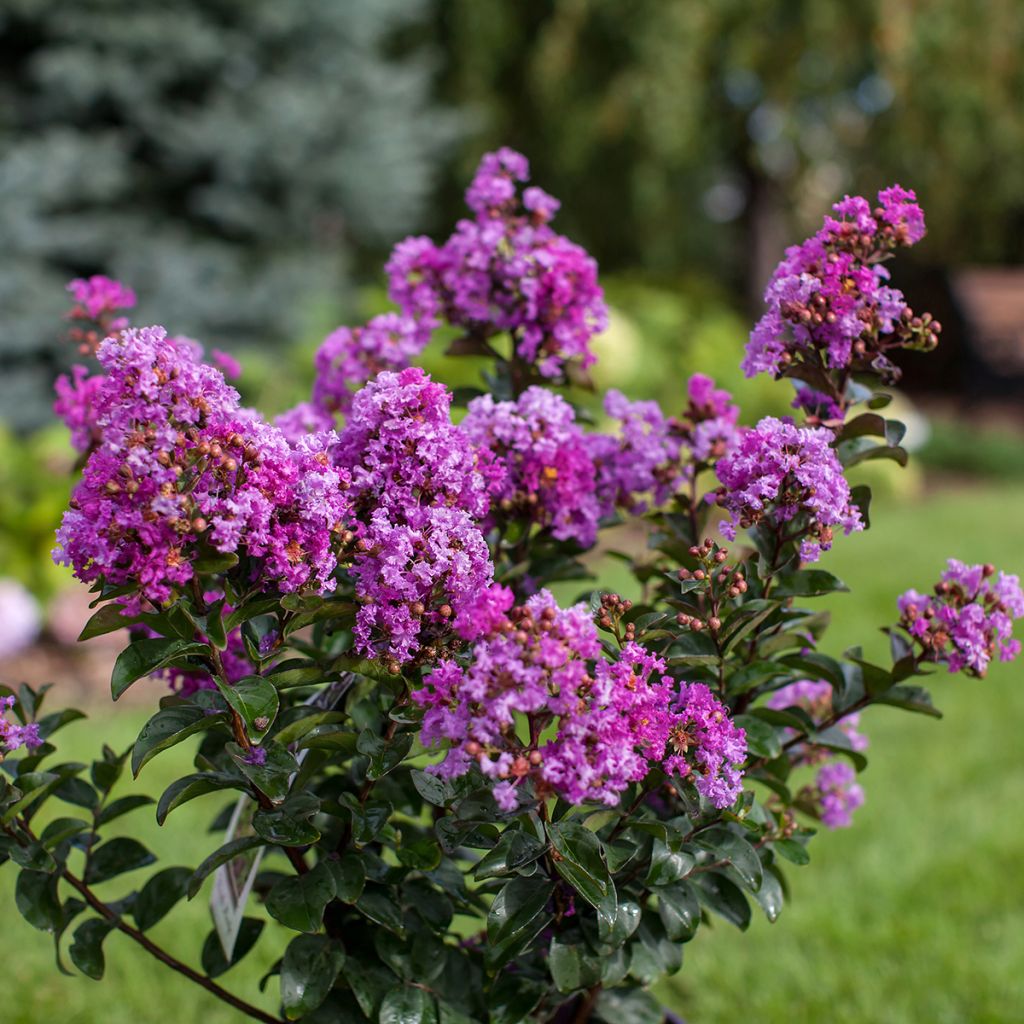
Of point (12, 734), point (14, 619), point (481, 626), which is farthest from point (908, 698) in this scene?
point (14, 619)

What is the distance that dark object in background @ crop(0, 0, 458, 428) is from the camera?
5328 mm

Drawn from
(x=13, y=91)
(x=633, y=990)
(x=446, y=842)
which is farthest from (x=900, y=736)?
(x=13, y=91)

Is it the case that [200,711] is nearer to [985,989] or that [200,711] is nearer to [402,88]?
[985,989]

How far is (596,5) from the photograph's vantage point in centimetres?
777

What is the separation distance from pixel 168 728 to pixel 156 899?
0.37m

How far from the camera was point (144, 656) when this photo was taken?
2.99ft

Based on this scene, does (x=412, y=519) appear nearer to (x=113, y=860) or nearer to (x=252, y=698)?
(x=252, y=698)

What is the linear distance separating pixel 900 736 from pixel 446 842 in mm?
2618

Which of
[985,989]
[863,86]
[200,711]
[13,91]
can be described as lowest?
[200,711]

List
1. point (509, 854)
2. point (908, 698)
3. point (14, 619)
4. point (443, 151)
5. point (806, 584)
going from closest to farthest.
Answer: point (509, 854)
point (806, 584)
point (908, 698)
point (14, 619)
point (443, 151)

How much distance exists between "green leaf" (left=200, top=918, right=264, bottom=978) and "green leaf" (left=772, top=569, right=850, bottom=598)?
0.63 m

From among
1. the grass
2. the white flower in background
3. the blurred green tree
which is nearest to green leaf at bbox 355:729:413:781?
the grass

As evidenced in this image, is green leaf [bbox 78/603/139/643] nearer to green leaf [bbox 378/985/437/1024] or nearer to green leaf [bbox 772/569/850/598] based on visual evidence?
green leaf [bbox 378/985/437/1024]

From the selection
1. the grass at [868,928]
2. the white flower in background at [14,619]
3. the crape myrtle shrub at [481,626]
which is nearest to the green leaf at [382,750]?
the crape myrtle shrub at [481,626]
